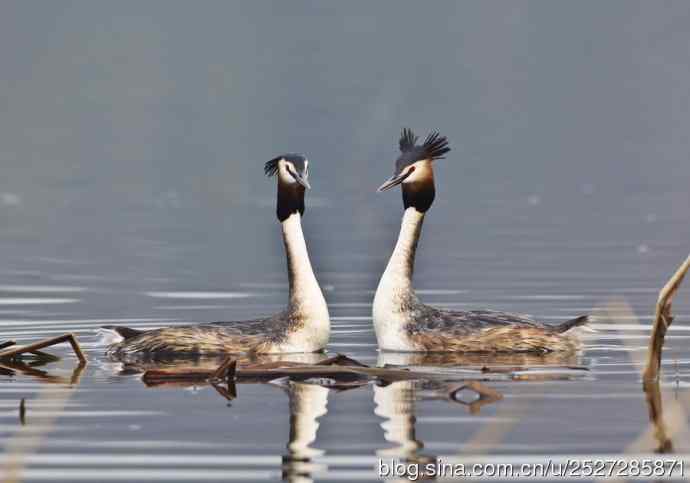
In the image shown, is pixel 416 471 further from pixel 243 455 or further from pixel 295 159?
pixel 295 159

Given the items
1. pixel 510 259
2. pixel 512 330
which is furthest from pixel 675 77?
pixel 512 330

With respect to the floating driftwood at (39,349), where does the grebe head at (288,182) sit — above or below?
above

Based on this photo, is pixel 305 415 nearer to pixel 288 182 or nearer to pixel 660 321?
pixel 660 321

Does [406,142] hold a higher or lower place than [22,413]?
higher

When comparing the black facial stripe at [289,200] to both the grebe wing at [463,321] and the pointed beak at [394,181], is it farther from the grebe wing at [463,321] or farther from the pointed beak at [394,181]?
the grebe wing at [463,321]

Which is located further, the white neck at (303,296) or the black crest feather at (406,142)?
the black crest feather at (406,142)

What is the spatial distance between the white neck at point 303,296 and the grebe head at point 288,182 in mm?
79

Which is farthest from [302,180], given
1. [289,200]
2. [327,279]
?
[327,279]

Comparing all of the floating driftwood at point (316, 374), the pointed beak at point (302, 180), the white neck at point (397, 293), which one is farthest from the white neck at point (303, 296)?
the floating driftwood at point (316, 374)

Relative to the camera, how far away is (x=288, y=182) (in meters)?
20.3

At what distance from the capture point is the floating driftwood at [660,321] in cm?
1513

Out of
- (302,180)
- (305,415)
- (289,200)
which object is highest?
(302,180)

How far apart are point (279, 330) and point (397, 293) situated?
134 cm

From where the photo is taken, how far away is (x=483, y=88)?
170 meters
